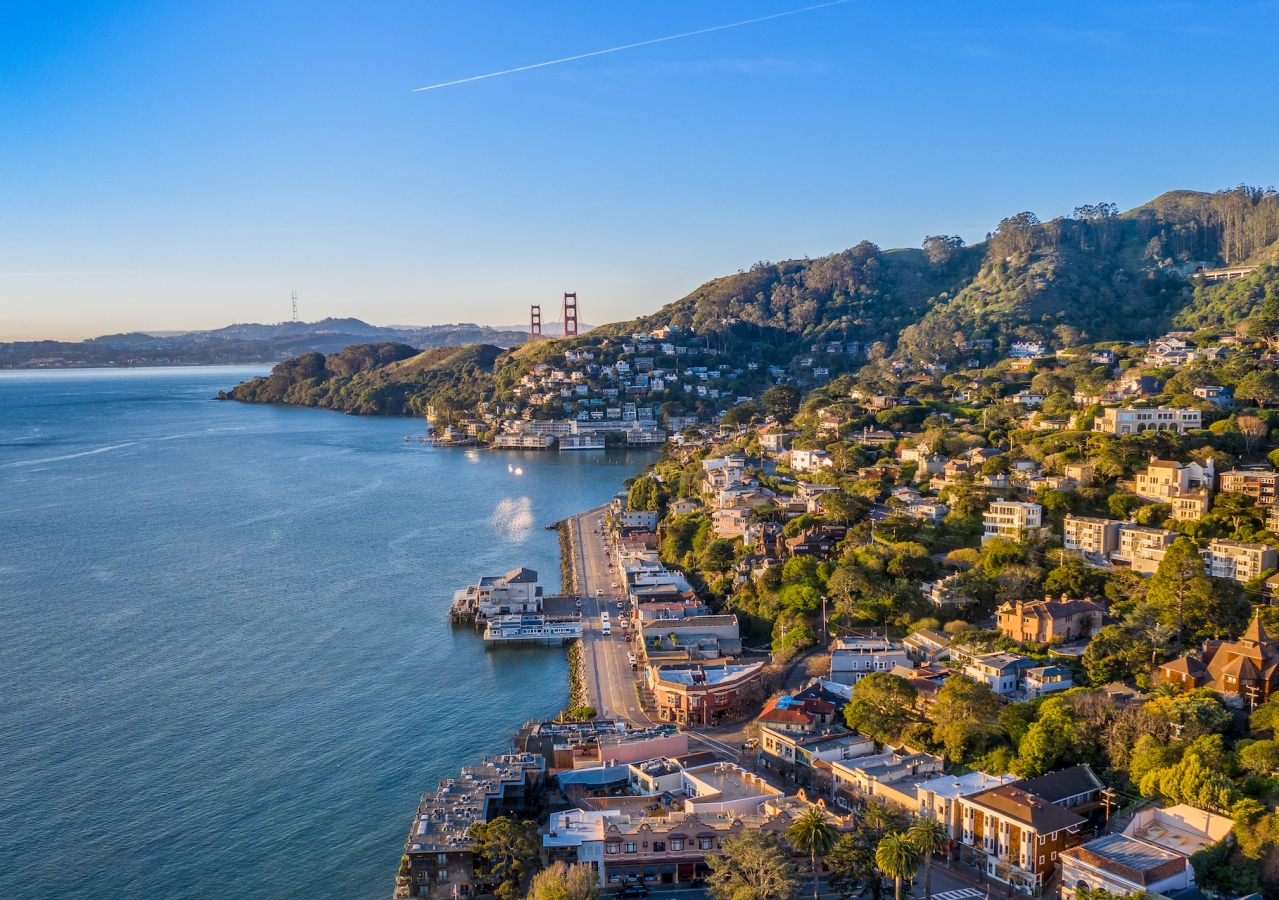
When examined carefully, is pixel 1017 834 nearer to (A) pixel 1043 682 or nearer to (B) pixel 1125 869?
(B) pixel 1125 869

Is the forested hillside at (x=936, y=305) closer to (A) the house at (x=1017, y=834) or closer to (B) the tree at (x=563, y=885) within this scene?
(A) the house at (x=1017, y=834)

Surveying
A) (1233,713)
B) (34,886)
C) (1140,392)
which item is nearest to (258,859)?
(34,886)

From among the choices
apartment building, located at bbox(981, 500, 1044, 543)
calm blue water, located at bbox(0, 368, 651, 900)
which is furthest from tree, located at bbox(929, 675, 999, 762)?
apartment building, located at bbox(981, 500, 1044, 543)

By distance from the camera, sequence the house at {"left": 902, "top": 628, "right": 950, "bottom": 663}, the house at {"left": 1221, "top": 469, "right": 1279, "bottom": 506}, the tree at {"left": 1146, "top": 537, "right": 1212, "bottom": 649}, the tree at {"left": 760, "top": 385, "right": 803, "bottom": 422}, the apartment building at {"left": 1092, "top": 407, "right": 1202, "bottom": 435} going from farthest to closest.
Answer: the tree at {"left": 760, "top": 385, "right": 803, "bottom": 422}
the apartment building at {"left": 1092, "top": 407, "right": 1202, "bottom": 435}
the house at {"left": 1221, "top": 469, "right": 1279, "bottom": 506}
the house at {"left": 902, "top": 628, "right": 950, "bottom": 663}
the tree at {"left": 1146, "top": 537, "right": 1212, "bottom": 649}

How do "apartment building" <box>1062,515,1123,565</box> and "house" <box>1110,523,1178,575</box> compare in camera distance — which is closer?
"house" <box>1110,523,1178,575</box>

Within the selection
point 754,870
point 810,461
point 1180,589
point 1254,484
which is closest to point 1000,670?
point 1180,589

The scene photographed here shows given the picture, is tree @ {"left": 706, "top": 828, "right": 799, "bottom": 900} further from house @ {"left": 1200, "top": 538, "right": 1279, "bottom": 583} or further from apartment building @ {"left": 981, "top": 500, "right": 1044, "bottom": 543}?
apartment building @ {"left": 981, "top": 500, "right": 1044, "bottom": 543}

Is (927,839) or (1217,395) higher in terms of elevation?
(1217,395)
